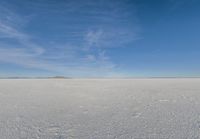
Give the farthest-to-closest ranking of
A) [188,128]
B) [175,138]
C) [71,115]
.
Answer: [71,115] → [188,128] → [175,138]

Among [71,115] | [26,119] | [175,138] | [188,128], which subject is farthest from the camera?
[71,115]

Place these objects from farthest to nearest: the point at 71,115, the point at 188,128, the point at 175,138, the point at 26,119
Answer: the point at 71,115
the point at 26,119
the point at 188,128
the point at 175,138

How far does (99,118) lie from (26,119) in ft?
5.18

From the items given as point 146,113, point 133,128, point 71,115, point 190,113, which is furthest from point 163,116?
point 71,115

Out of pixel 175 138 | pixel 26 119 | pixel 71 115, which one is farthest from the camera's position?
pixel 71 115

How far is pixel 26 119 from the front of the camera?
4.02 metres

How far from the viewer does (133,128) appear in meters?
3.33

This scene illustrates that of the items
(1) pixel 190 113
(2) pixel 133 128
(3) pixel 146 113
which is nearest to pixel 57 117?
(2) pixel 133 128

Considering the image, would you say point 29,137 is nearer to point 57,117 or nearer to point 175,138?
point 57,117

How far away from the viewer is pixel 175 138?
283 cm

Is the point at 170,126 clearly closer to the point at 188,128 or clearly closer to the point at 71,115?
the point at 188,128

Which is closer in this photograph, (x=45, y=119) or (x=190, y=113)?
(x=45, y=119)

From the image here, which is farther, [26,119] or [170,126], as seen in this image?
[26,119]

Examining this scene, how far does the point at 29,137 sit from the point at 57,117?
1.33m
